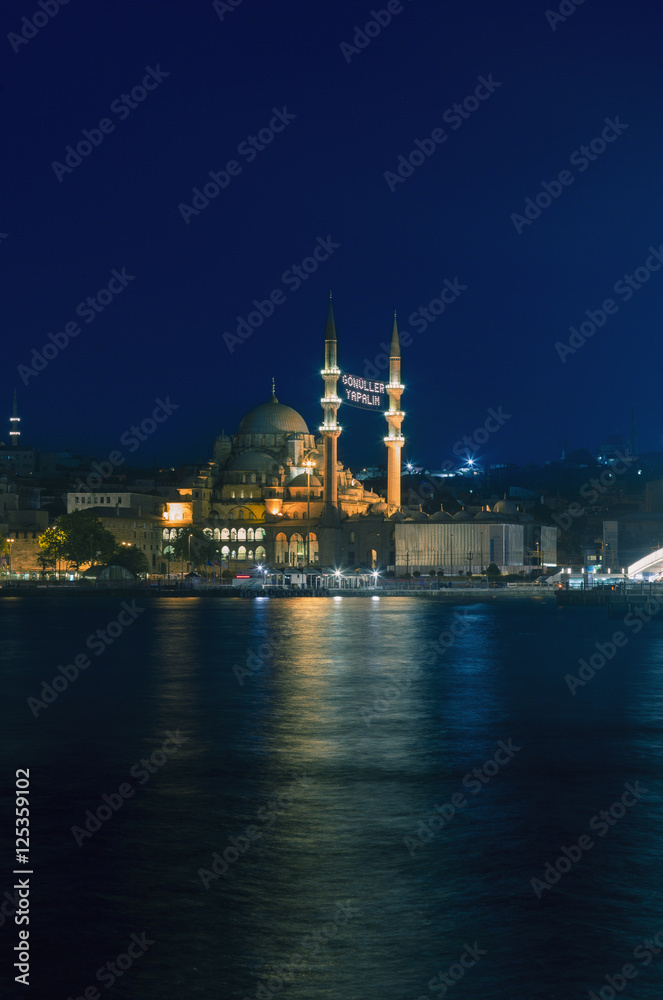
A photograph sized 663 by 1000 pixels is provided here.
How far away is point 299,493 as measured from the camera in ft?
360

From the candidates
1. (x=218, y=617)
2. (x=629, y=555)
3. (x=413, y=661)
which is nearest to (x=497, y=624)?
(x=218, y=617)

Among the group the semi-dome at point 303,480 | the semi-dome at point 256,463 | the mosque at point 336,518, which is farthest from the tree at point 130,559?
the semi-dome at point 256,463

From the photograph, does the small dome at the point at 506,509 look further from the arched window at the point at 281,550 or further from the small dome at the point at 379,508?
the arched window at the point at 281,550

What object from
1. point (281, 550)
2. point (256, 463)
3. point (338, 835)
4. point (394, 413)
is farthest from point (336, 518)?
point (338, 835)

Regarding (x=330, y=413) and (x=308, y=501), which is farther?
(x=308, y=501)

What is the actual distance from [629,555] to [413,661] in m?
85.0

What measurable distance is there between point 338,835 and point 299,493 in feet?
318

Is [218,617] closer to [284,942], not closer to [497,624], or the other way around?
[497,624]

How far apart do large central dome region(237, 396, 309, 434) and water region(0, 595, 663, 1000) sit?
89.1 metres

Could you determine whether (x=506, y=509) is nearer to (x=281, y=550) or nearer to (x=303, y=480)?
(x=303, y=480)

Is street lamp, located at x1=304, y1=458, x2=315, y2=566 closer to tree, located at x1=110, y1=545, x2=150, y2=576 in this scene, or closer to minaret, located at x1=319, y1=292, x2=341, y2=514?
minaret, located at x1=319, y1=292, x2=341, y2=514

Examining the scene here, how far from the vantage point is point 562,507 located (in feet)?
480

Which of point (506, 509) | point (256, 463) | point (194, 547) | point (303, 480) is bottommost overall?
point (194, 547)

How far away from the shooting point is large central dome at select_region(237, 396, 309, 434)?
119m
